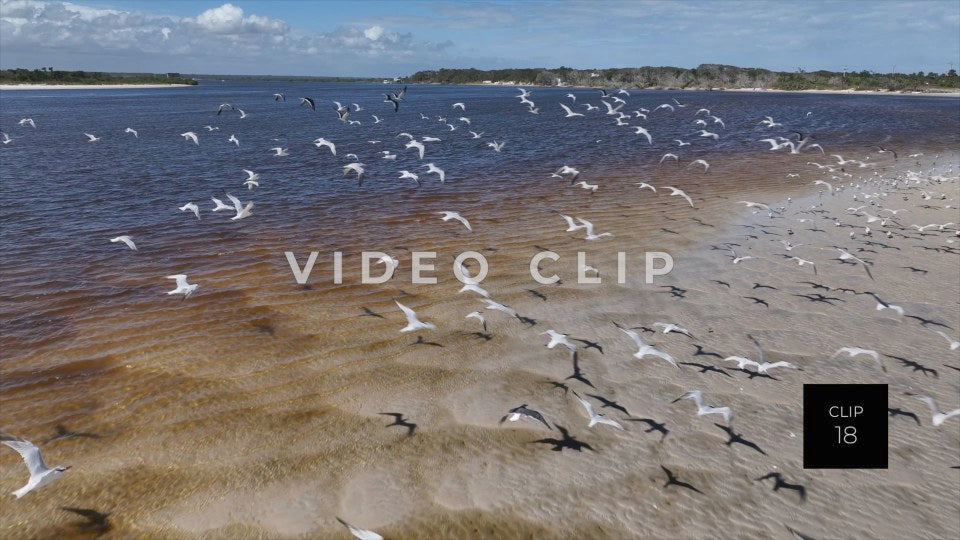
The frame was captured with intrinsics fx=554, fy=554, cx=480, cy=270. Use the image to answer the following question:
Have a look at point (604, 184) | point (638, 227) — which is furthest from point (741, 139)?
point (638, 227)

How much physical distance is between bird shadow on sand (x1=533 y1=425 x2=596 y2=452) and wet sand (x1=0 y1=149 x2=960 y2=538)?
11cm

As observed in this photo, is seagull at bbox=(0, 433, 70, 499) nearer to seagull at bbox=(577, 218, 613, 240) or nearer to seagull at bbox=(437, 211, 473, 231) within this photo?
seagull at bbox=(437, 211, 473, 231)

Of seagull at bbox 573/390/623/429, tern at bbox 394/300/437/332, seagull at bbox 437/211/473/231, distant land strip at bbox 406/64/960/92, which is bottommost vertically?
seagull at bbox 573/390/623/429

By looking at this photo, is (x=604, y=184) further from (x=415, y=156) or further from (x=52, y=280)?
(x=52, y=280)

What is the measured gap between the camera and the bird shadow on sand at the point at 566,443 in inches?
354

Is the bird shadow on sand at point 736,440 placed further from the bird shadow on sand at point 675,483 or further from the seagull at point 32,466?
the seagull at point 32,466

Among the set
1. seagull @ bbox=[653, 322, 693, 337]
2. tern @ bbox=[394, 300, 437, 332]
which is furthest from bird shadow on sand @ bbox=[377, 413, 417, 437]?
seagull @ bbox=[653, 322, 693, 337]

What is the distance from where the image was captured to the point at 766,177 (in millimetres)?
30312

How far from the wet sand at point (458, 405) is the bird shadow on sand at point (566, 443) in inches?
4.2

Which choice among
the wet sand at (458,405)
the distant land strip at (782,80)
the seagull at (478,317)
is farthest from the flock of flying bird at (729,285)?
the distant land strip at (782,80)

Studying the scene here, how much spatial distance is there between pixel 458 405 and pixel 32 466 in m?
6.28

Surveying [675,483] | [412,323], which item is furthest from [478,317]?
[675,483]

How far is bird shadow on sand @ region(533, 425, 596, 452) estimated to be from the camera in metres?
8.99

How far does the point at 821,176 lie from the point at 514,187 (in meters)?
16.8
